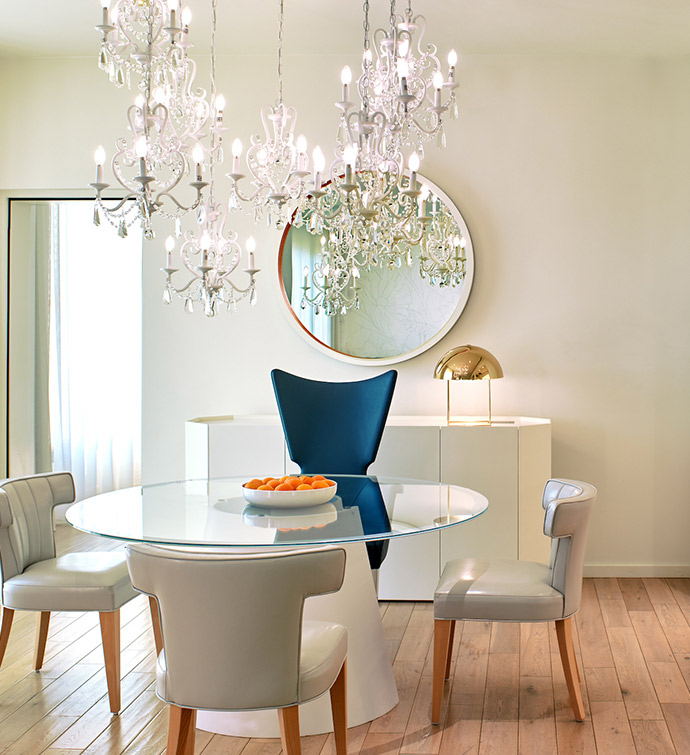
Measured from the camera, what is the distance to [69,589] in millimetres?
2537

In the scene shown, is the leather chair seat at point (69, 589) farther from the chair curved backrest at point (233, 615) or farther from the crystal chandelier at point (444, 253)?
the crystal chandelier at point (444, 253)

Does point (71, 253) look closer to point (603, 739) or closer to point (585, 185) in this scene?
point (585, 185)

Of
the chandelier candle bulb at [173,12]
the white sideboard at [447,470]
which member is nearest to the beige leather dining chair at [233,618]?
the chandelier candle bulb at [173,12]

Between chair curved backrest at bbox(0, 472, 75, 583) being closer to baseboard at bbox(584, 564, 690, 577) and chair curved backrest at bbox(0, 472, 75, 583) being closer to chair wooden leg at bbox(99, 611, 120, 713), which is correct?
chair wooden leg at bbox(99, 611, 120, 713)

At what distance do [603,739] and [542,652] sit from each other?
0.75m

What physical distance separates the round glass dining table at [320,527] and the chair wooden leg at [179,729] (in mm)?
390

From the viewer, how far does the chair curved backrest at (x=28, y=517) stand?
2623 mm

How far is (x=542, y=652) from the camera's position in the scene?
313 cm

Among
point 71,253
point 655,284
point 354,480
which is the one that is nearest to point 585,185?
point 655,284

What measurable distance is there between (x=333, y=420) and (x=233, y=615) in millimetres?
2013

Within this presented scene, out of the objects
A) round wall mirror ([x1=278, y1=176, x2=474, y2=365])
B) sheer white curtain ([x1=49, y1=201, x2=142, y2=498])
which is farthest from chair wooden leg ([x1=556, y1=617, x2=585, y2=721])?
sheer white curtain ([x1=49, y1=201, x2=142, y2=498])

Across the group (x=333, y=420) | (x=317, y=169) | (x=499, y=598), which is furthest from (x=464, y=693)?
(x=317, y=169)

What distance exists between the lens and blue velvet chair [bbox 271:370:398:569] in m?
3.66

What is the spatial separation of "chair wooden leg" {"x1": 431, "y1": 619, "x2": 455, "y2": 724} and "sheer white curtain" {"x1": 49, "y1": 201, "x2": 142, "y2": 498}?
11.8 ft
